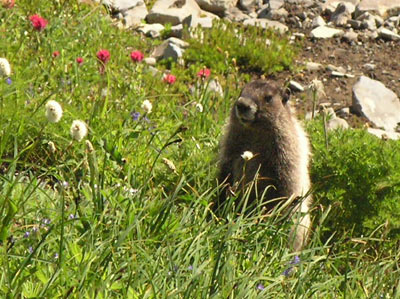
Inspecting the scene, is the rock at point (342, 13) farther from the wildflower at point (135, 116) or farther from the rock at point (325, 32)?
the wildflower at point (135, 116)

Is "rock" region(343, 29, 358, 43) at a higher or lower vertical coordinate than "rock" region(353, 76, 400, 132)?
lower

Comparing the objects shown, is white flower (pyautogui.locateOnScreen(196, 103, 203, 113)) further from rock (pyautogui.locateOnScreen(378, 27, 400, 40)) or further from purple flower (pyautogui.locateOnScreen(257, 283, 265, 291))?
rock (pyautogui.locateOnScreen(378, 27, 400, 40))

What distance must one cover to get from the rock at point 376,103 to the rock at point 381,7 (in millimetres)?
2127

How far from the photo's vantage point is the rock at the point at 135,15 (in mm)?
10180

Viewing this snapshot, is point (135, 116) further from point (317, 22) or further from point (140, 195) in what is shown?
point (317, 22)

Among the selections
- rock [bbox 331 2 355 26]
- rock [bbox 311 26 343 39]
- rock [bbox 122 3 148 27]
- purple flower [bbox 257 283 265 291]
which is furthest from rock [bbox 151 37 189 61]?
purple flower [bbox 257 283 265 291]

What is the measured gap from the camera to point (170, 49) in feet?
30.7

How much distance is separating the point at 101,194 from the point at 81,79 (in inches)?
111

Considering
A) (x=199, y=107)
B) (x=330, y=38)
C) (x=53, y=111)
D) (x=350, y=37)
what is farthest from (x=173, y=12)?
(x=53, y=111)

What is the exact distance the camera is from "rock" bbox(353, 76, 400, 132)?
9102mm

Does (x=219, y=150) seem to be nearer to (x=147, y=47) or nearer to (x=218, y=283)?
(x=218, y=283)

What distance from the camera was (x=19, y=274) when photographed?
3271 mm

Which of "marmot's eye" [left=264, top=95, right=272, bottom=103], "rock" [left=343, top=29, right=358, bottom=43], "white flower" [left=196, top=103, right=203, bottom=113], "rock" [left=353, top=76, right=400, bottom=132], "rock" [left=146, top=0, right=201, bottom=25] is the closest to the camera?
"marmot's eye" [left=264, top=95, right=272, bottom=103]

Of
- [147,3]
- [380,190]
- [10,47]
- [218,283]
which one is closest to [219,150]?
[380,190]
